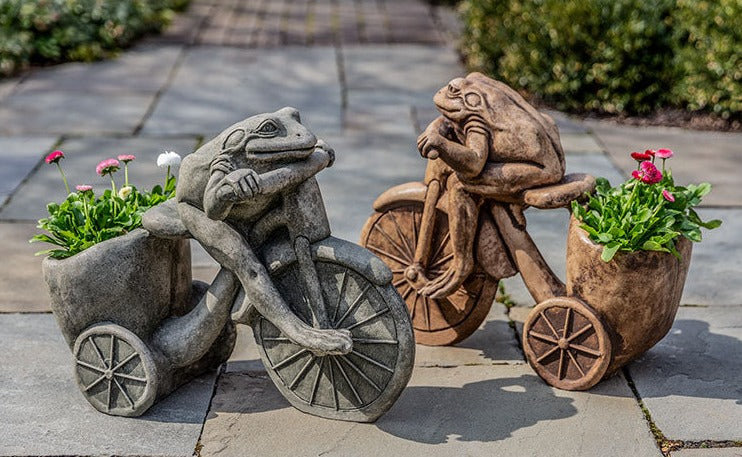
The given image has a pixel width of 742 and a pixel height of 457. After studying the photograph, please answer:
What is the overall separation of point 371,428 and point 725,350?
1.74 metres

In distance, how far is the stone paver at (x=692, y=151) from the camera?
21.3 feet

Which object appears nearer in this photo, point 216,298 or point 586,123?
point 216,298

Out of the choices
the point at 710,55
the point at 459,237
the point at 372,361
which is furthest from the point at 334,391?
the point at 710,55

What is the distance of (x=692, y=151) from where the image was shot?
Answer: 23.4 feet

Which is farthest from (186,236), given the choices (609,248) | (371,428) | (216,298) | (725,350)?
(725,350)

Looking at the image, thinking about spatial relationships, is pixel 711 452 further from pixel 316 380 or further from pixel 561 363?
pixel 316 380

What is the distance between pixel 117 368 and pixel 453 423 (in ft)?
4.40

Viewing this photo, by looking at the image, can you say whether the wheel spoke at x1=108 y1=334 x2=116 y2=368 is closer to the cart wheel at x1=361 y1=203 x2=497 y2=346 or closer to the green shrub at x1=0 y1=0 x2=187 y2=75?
the cart wheel at x1=361 y1=203 x2=497 y2=346

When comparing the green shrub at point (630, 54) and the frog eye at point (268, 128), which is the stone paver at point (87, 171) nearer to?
the frog eye at point (268, 128)

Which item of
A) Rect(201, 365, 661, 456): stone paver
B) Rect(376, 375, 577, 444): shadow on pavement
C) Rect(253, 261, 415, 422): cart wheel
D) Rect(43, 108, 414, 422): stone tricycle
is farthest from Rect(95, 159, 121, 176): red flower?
Rect(376, 375, 577, 444): shadow on pavement

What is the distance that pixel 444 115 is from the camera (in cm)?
412

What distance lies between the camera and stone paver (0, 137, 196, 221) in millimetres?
6098

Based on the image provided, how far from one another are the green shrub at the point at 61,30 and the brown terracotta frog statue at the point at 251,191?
19.2 ft

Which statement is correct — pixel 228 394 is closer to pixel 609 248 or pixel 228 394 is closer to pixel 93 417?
pixel 93 417
